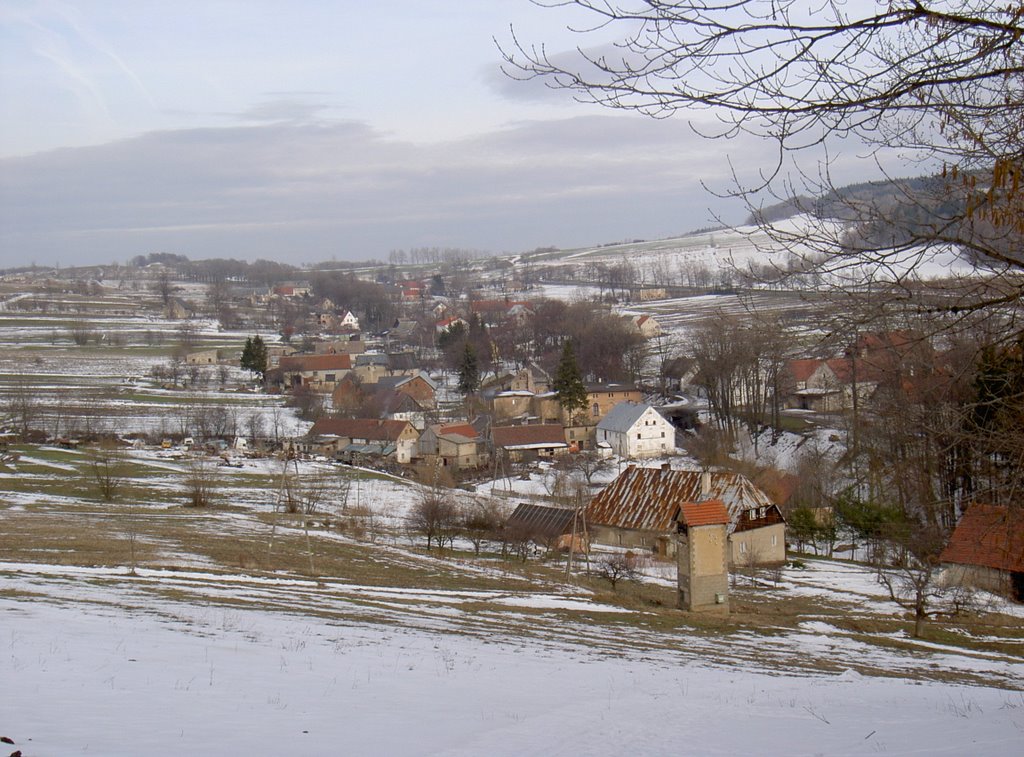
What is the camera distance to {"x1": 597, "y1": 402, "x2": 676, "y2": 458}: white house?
5688cm

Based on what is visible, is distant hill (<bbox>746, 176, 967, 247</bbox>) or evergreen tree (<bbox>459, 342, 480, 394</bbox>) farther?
evergreen tree (<bbox>459, 342, 480, 394</bbox>)

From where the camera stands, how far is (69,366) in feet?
273

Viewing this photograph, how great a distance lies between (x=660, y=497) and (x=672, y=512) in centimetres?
112

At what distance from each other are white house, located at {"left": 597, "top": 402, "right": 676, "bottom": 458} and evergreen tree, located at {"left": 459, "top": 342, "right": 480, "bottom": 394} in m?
19.6

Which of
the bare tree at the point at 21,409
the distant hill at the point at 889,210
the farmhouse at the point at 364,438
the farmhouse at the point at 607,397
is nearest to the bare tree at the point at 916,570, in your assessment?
the distant hill at the point at 889,210

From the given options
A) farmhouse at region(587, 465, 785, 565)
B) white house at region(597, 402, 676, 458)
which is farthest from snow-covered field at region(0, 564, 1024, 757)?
white house at region(597, 402, 676, 458)

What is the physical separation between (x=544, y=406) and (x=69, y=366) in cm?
4586

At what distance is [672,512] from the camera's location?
1313 inches

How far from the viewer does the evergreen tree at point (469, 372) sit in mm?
74938

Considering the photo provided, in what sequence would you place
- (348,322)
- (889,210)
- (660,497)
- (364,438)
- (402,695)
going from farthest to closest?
(348,322) → (364,438) → (660,497) → (402,695) → (889,210)

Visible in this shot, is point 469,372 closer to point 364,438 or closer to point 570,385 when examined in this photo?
point 570,385

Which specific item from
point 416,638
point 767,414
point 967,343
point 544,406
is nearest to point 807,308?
point 967,343

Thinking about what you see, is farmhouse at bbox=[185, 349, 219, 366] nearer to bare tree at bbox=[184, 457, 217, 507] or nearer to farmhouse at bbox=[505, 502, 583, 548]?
bare tree at bbox=[184, 457, 217, 507]

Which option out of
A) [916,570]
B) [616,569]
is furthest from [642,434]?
[616,569]
